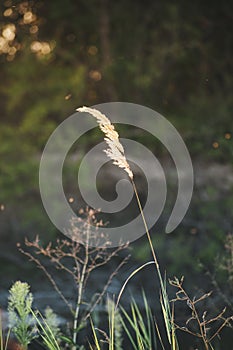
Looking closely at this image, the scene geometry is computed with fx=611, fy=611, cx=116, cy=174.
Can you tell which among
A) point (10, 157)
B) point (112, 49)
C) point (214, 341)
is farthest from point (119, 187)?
point (214, 341)

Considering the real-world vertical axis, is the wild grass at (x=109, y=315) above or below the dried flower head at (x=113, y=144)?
below

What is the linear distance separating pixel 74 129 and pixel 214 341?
2194mm

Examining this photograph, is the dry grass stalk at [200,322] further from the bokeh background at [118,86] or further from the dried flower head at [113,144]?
the bokeh background at [118,86]

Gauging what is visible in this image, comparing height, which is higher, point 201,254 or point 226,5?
point 226,5

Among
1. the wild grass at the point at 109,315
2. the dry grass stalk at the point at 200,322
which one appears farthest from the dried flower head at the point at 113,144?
the dry grass stalk at the point at 200,322

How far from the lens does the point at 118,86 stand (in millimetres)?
4480

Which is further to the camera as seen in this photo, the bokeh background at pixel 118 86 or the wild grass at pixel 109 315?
the bokeh background at pixel 118 86

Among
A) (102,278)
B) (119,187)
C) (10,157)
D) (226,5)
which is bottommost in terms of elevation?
(119,187)

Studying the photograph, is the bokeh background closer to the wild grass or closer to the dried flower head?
the wild grass

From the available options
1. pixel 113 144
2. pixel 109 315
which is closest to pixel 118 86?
pixel 109 315

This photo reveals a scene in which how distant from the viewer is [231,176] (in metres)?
3.68

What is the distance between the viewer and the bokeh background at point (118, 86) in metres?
3.61

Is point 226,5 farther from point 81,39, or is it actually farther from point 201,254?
point 201,254

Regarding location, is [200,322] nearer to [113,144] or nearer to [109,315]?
[109,315]
